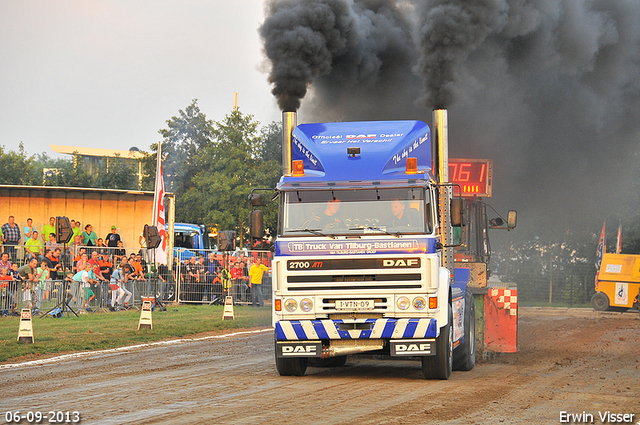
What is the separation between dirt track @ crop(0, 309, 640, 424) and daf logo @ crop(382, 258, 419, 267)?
1566 millimetres

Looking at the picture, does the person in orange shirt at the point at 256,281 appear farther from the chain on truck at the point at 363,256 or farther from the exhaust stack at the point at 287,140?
the chain on truck at the point at 363,256

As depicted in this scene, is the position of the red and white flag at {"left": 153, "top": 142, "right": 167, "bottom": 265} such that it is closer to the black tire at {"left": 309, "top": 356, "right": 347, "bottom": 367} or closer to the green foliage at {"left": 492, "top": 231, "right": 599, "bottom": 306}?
the black tire at {"left": 309, "top": 356, "right": 347, "bottom": 367}

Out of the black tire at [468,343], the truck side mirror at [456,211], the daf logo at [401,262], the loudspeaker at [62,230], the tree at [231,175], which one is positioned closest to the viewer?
the daf logo at [401,262]

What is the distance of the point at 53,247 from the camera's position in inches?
960

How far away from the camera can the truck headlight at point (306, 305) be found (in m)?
10.5

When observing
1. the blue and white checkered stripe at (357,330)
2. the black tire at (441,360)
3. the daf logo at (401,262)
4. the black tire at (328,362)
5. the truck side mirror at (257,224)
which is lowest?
the black tire at (328,362)

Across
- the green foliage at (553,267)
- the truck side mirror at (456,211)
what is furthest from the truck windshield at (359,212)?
the green foliage at (553,267)

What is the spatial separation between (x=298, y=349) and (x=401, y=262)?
1.81m

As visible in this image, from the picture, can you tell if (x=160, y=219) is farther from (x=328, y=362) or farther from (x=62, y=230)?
(x=328, y=362)

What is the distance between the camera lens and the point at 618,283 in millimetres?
31766

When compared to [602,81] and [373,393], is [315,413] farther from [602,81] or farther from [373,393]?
[602,81]

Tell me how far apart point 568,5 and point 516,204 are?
19.6ft

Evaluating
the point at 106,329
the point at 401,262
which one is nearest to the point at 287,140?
the point at 401,262

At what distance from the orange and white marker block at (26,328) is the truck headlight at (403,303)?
8.30 meters
